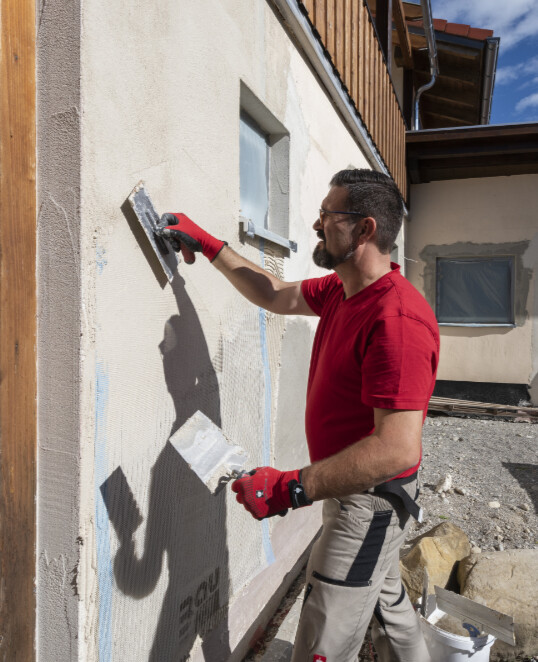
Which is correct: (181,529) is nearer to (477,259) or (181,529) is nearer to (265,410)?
(265,410)

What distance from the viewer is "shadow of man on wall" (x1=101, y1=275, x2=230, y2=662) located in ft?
5.27

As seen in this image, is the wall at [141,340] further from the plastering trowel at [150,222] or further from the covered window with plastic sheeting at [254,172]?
the covered window with plastic sheeting at [254,172]

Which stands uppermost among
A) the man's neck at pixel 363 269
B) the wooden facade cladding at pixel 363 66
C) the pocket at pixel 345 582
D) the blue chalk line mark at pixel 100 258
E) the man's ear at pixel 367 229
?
the wooden facade cladding at pixel 363 66

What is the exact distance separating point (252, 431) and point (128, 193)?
4.62 feet

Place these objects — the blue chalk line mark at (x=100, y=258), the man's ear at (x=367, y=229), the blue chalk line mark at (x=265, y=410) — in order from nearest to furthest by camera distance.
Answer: the blue chalk line mark at (x=100, y=258) < the man's ear at (x=367, y=229) < the blue chalk line mark at (x=265, y=410)

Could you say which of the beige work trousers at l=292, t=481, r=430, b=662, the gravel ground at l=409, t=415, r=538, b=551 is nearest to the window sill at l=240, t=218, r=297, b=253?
the beige work trousers at l=292, t=481, r=430, b=662

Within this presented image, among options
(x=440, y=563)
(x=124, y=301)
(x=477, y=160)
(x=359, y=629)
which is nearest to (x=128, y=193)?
(x=124, y=301)

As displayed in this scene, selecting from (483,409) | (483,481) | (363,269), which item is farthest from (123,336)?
(483,409)

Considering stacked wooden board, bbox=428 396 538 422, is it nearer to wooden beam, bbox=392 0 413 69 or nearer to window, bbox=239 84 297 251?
window, bbox=239 84 297 251

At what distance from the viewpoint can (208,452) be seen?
1644 mm

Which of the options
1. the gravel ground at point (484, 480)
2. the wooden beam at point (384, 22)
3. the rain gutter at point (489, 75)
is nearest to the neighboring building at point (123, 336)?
the gravel ground at point (484, 480)

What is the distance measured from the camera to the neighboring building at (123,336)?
1344 millimetres

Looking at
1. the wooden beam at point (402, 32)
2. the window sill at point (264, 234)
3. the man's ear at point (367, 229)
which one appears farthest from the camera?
the wooden beam at point (402, 32)

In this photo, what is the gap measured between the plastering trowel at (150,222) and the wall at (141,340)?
37 millimetres
